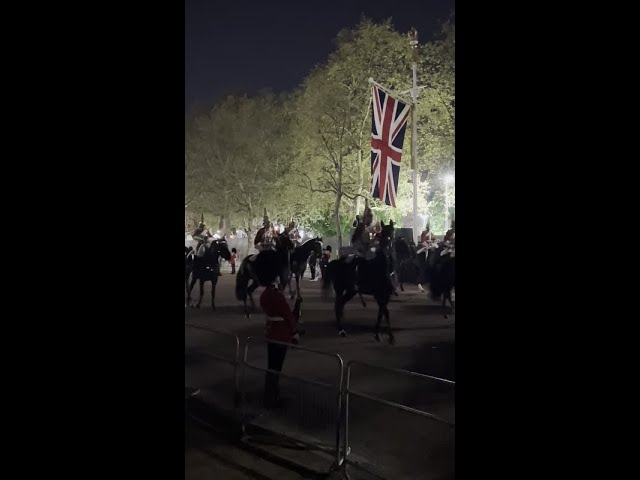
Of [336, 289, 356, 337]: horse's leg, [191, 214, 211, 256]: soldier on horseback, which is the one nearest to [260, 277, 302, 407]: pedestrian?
[336, 289, 356, 337]: horse's leg

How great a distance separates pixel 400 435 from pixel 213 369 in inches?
136

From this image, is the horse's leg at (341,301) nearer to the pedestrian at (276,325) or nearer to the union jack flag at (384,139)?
the pedestrian at (276,325)

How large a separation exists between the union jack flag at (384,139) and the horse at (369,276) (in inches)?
217

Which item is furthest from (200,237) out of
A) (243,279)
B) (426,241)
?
(426,241)

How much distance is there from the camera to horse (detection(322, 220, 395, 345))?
452 inches

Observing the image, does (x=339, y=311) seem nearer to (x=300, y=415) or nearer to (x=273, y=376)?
(x=273, y=376)

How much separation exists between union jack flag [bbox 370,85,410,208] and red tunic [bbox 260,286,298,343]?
10.8 metres

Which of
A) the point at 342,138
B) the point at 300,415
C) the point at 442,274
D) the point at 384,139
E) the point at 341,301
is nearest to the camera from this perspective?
the point at 300,415

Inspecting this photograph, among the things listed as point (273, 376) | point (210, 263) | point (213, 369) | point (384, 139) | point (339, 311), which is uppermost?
point (384, 139)

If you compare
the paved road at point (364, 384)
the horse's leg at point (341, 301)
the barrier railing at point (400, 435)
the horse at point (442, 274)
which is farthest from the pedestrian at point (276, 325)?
the horse at point (442, 274)

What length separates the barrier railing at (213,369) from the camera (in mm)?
6778

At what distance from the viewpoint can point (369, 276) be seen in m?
11.8
